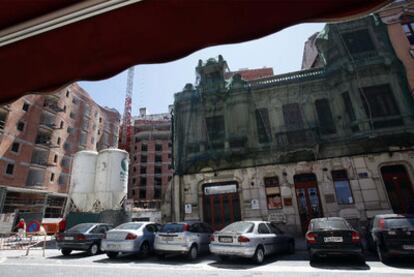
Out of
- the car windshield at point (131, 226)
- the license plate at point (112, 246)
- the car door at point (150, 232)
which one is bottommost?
the license plate at point (112, 246)

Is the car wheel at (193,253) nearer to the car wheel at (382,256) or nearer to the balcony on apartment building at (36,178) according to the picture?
the car wheel at (382,256)

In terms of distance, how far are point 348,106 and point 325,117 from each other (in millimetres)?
1767

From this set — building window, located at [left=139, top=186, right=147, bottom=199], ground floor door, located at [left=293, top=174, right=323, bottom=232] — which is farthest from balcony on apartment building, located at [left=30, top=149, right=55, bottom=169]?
ground floor door, located at [left=293, top=174, right=323, bottom=232]

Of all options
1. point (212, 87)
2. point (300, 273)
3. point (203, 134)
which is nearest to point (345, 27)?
point (212, 87)

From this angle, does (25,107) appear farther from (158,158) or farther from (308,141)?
(308,141)

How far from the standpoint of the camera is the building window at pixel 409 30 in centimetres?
1922

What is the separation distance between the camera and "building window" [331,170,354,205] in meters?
16.8

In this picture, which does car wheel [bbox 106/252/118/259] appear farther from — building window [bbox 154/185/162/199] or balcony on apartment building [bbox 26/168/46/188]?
building window [bbox 154/185/162/199]

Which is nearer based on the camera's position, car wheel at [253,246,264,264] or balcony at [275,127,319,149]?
car wheel at [253,246,264,264]

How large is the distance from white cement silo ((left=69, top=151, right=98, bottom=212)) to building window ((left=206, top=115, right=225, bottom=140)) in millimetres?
14694

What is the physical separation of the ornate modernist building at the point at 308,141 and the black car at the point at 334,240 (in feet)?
26.5

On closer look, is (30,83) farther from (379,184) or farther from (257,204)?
(379,184)

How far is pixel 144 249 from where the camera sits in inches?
463

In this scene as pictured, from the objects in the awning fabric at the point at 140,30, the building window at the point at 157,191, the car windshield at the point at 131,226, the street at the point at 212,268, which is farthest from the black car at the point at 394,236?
the building window at the point at 157,191
